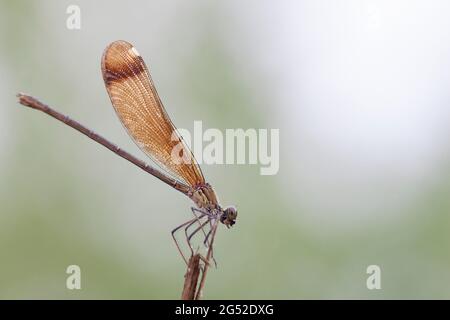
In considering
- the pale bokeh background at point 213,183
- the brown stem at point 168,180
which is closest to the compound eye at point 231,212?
the brown stem at point 168,180

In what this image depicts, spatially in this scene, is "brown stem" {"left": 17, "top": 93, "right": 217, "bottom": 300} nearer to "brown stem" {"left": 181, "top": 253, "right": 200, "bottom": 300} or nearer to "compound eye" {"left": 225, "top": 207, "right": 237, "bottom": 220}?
"brown stem" {"left": 181, "top": 253, "right": 200, "bottom": 300}

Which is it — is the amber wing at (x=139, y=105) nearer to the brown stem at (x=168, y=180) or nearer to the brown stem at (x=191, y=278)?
the brown stem at (x=168, y=180)

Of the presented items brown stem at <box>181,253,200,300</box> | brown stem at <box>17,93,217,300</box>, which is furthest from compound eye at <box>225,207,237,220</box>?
brown stem at <box>181,253,200,300</box>

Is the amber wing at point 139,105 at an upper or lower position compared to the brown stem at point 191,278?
upper

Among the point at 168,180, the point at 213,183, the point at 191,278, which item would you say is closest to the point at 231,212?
the point at 168,180

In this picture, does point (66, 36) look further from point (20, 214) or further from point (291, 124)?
point (291, 124)

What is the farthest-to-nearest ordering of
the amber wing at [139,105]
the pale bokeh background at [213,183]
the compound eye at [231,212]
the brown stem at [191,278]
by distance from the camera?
1. the pale bokeh background at [213,183]
2. the amber wing at [139,105]
3. the compound eye at [231,212]
4. the brown stem at [191,278]

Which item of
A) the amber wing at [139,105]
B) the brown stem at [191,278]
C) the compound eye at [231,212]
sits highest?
the amber wing at [139,105]
